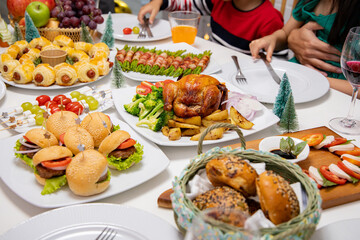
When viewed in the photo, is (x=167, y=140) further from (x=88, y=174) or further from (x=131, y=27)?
(x=131, y=27)

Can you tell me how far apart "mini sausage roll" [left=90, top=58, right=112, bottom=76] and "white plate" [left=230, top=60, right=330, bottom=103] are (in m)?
0.77

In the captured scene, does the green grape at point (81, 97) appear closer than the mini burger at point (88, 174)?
No

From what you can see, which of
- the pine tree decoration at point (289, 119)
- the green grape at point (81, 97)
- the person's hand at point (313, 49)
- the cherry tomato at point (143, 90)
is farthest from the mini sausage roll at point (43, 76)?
the person's hand at point (313, 49)

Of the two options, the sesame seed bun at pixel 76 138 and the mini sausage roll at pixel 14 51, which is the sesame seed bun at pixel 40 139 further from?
the mini sausage roll at pixel 14 51

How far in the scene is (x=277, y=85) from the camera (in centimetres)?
202

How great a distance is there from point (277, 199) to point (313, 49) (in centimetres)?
195

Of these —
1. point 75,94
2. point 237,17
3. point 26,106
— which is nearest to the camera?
point 26,106

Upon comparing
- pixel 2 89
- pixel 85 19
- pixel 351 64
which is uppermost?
pixel 351 64

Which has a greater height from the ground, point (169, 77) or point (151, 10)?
point (151, 10)

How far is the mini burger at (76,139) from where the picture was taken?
4.02ft

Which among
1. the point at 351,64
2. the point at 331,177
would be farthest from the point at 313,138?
the point at 351,64

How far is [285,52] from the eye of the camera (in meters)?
3.03

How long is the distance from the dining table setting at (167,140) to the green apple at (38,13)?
0.27 metres

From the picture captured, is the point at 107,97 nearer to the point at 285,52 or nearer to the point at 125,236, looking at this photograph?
the point at 125,236
